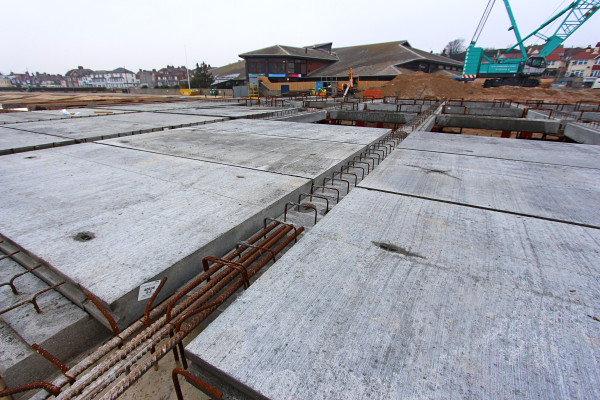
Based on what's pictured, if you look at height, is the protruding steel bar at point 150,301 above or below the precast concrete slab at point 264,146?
below

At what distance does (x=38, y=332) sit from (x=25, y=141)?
7653mm

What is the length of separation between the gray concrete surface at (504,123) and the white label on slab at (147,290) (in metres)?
15.4

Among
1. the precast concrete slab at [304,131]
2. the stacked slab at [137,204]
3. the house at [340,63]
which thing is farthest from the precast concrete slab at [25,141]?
the house at [340,63]

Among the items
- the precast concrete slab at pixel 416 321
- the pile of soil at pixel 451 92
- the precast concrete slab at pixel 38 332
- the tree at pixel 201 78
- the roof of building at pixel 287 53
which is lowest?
the precast concrete slab at pixel 38 332

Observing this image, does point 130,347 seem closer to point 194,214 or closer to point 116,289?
point 116,289

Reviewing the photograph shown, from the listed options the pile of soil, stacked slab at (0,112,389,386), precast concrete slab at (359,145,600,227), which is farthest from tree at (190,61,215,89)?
precast concrete slab at (359,145,600,227)

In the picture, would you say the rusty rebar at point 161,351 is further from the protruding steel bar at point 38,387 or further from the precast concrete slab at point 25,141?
the precast concrete slab at point 25,141

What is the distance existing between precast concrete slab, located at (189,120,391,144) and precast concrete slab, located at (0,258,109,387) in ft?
21.6

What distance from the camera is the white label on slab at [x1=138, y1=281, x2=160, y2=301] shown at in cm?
245

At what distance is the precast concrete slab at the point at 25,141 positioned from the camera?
6.61 meters

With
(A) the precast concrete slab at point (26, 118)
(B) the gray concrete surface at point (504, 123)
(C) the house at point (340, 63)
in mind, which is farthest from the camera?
(C) the house at point (340, 63)

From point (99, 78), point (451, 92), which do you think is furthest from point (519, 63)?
point (99, 78)

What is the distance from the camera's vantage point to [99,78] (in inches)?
5684

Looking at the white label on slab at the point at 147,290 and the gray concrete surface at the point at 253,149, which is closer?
the white label on slab at the point at 147,290
